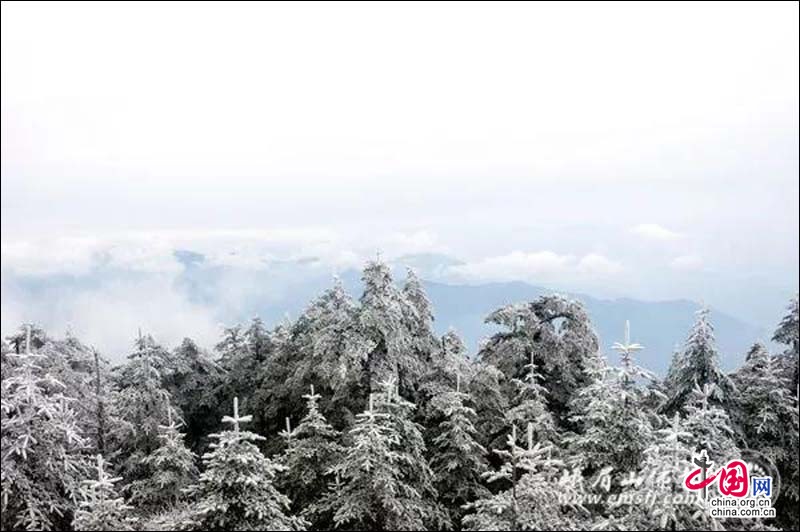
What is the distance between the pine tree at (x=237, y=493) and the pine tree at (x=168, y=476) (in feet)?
11.1

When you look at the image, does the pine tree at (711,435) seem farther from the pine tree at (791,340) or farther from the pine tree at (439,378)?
the pine tree at (439,378)

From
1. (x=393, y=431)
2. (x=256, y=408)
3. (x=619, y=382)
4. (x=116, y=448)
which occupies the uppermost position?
(x=619, y=382)

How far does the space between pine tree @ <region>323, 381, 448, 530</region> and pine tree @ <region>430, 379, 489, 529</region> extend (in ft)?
2.17

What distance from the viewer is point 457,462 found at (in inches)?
623

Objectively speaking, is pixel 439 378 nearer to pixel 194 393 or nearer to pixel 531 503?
pixel 531 503

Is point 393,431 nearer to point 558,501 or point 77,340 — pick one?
point 558,501

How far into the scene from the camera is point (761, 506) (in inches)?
500

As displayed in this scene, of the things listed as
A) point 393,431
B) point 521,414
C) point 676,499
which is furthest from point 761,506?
point 393,431

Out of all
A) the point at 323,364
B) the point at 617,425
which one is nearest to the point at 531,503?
the point at 617,425

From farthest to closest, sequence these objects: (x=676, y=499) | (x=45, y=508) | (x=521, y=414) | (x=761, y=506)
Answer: (x=521, y=414) < (x=45, y=508) < (x=761, y=506) < (x=676, y=499)

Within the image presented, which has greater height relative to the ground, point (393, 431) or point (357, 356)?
point (357, 356)

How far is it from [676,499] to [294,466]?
876 cm

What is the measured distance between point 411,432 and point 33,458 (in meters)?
8.66

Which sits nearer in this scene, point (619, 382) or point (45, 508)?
point (45, 508)
